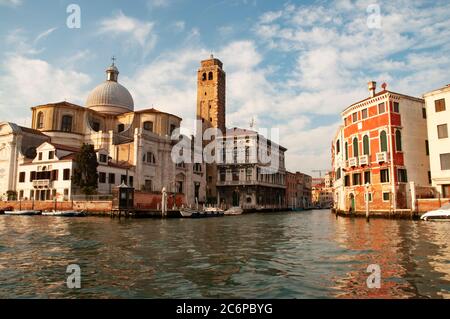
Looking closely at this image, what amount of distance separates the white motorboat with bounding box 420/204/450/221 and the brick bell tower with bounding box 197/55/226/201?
1398 inches

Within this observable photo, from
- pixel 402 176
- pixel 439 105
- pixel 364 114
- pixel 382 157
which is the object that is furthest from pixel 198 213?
pixel 439 105

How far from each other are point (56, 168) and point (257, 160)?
95.8 ft

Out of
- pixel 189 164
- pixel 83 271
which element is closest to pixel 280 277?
pixel 83 271

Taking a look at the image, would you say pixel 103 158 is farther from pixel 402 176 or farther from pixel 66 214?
pixel 402 176

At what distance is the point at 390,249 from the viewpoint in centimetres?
1096

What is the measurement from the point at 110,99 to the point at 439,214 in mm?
43722

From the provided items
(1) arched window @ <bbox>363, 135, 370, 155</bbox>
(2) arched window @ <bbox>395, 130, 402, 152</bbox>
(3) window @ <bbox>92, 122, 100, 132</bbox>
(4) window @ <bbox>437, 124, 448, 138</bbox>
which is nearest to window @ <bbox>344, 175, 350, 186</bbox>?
(1) arched window @ <bbox>363, 135, 370, 155</bbox>

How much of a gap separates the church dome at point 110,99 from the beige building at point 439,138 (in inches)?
1567

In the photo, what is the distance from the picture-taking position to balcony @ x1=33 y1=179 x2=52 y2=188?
35.9m

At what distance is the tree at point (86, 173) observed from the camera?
111 ft

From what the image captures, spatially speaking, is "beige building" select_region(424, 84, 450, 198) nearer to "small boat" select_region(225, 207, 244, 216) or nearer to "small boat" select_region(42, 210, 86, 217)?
"small boat" select_region(225, 207, 244, 216)

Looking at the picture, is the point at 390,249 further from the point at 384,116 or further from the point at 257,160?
the point at 257,160
